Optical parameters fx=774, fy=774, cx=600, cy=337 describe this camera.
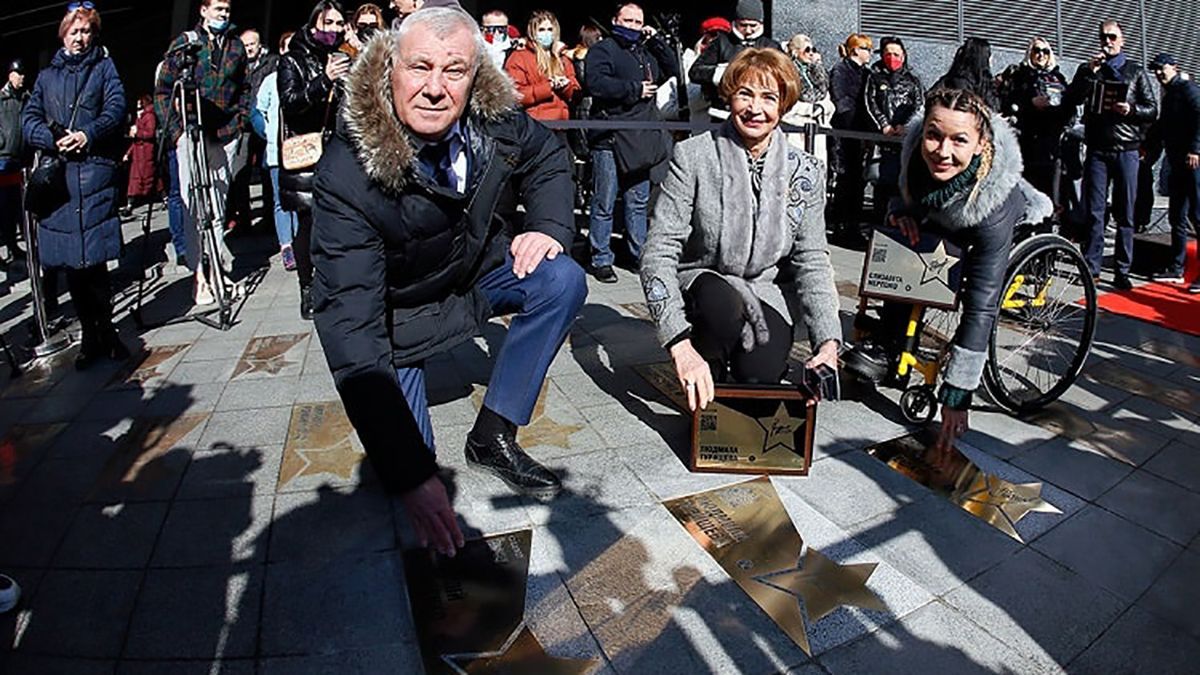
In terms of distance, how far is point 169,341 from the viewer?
479 cm

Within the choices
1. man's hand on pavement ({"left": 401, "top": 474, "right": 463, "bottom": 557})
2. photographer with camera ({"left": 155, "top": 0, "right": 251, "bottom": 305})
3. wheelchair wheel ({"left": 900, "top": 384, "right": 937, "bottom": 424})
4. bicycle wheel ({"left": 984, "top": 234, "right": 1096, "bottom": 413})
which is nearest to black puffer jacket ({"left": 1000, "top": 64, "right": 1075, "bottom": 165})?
bicycle wheel ({"left": 984, "top": 234, "right": 1096, "bottom": 413})

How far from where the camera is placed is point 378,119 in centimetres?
229

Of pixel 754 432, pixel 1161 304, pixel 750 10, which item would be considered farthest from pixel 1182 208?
pixel 754 432

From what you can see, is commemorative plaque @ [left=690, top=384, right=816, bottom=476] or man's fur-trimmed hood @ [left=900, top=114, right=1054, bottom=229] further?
man's fur-trimmed hood @ [left=900, top=114, right=1054, bottom=229]

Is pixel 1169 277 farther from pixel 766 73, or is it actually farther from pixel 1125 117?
pixel 766 73

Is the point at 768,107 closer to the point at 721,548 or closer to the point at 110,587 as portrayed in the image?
the point at 721,548

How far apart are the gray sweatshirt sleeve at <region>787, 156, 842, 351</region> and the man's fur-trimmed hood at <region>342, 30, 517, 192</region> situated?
152 cm

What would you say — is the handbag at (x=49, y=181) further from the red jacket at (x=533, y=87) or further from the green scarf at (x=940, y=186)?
the green scarf at (x=940, y=186)

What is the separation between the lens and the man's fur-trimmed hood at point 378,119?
7.47 ft

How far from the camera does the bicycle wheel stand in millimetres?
3523

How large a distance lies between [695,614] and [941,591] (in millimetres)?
758

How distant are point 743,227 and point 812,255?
0.33 m

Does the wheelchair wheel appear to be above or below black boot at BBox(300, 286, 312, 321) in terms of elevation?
below

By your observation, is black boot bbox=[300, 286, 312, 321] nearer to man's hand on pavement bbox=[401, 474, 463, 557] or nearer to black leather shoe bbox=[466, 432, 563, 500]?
black leather shoe bbox=[466, 432, 563, 500]
